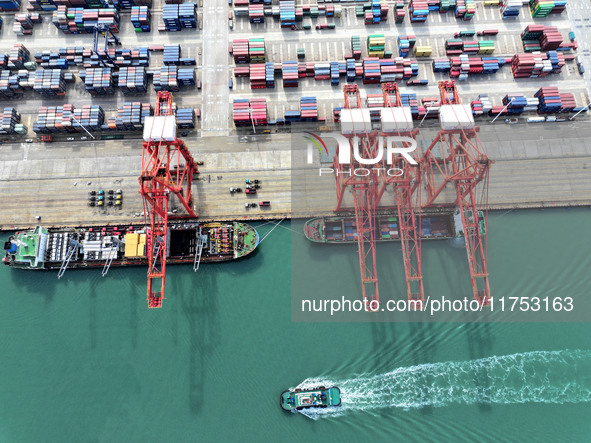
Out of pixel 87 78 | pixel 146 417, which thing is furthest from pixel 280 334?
pixel 87 78

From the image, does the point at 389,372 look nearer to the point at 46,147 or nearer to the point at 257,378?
the point at 257,378

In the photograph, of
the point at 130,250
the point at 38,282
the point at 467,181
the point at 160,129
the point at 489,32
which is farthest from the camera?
the point at 489,32

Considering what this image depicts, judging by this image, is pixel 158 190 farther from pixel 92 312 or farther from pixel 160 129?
pixel 92 312

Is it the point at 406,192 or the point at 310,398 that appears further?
the point at 406,192

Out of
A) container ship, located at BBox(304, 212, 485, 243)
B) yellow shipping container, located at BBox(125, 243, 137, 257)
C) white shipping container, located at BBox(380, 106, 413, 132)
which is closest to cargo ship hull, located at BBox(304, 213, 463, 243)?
container ship, located at BBox(304, 212, 485, 243)

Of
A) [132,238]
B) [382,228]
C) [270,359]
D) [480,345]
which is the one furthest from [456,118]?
[132,238]

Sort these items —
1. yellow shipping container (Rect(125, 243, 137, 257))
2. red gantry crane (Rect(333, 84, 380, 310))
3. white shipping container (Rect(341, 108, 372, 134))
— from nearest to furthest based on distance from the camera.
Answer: red gantry crane (Rect(333, 84, 380, 310)) < yellow shipping container (Rect(125, 243, 137, 257)) < white shipping container (Rect(341, 108, 372, 134))

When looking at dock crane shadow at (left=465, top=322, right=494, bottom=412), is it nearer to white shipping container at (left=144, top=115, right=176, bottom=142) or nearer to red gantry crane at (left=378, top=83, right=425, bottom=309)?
red gantry crane at (left=378, top=83, right=425, bottom=309)
